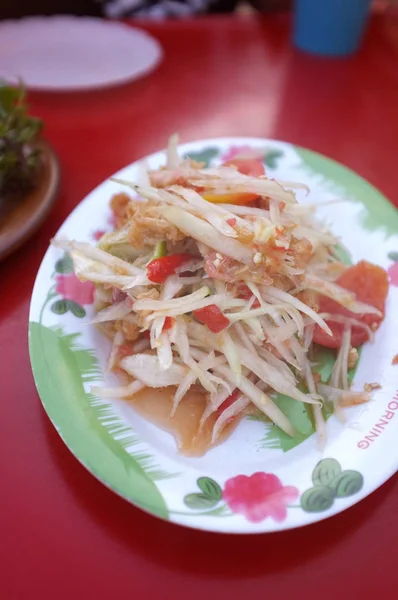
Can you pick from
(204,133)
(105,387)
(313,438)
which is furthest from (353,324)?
(204,133)

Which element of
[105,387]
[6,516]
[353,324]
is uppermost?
[353,324]

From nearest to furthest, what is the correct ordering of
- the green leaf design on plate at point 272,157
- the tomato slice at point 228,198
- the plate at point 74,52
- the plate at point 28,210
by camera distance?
the tomato slice at point 228,198
the plate at point 28,210
the green leaf design on plate at point 272,157
the plate at point 74,52

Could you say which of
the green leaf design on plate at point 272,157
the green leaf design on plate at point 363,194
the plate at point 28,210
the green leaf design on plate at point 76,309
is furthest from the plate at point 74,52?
the green leaf design on plate at point 76,309

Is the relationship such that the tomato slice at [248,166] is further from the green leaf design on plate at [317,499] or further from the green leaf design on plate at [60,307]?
the green leaf design on plate at [317,499]

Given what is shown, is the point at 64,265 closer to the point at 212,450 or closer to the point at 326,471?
the point at 212,450

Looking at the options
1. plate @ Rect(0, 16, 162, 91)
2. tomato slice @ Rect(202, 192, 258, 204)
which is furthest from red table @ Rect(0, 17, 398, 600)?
tomato slice @ Rect(202, 192, 258, 204)

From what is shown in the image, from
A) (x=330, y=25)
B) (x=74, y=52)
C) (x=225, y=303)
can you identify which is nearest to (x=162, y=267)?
(x=225, y=303)

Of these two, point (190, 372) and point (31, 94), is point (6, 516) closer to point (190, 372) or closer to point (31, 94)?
point (190, 372)

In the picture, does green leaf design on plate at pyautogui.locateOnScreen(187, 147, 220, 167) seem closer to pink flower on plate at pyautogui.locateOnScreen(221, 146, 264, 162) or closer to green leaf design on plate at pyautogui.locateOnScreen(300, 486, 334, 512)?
pink flower on plate at pyautogui.locateOnScreen(221, 146, 264, 162)
